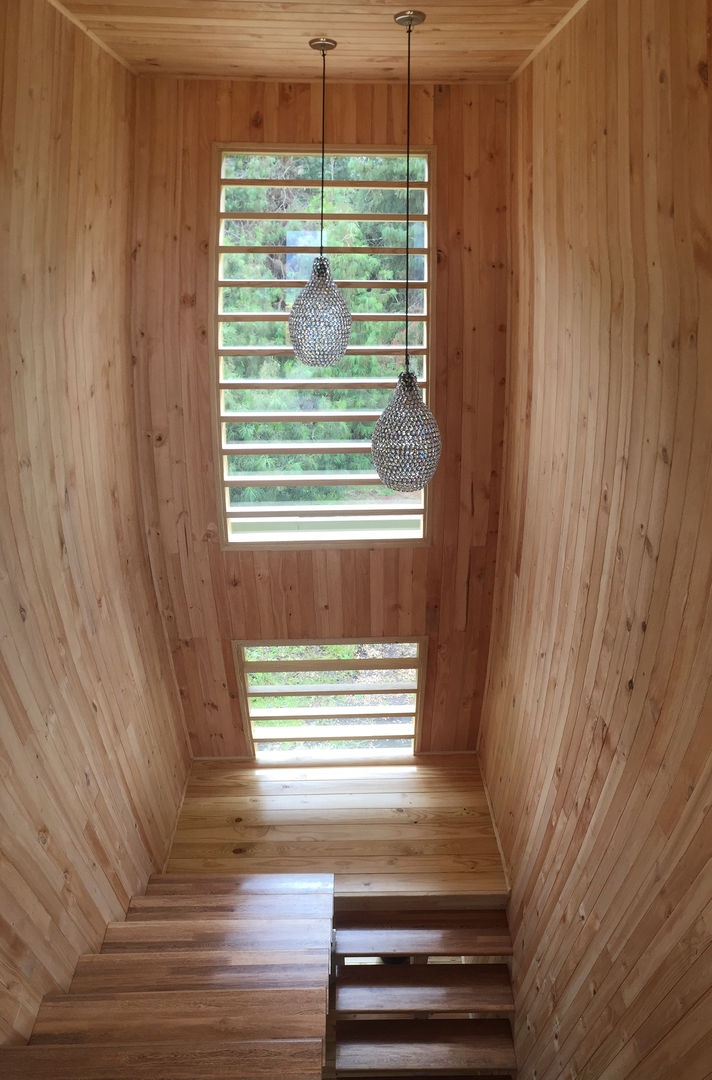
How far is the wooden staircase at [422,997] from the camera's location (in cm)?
352

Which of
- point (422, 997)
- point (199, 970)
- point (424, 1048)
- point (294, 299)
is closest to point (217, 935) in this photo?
point (199, 970)

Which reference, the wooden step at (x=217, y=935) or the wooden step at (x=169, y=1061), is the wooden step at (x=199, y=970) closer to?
the wooden step at (x=217, y=935)

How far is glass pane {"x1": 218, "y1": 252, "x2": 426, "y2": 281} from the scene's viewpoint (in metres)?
3.77

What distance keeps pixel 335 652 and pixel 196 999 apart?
2.03 metres

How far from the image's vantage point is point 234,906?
3.39 metres

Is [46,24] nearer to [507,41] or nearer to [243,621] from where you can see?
[507,41]

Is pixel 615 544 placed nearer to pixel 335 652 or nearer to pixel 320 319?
pixel 320 319

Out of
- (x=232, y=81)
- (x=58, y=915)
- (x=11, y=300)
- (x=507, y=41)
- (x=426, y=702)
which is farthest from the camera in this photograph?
(x=426, y=702)

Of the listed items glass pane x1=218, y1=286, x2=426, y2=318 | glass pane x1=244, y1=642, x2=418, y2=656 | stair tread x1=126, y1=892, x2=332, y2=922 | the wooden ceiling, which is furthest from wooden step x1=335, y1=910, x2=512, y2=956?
the wooden ceiling

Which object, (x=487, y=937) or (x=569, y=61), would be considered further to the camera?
(x=487, y=937)

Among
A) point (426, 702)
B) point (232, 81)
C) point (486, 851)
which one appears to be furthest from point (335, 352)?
point (486, 851)

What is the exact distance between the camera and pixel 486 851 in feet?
13.3

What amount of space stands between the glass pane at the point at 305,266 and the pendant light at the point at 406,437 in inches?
39.6

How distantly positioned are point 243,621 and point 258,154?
7.21 feet
